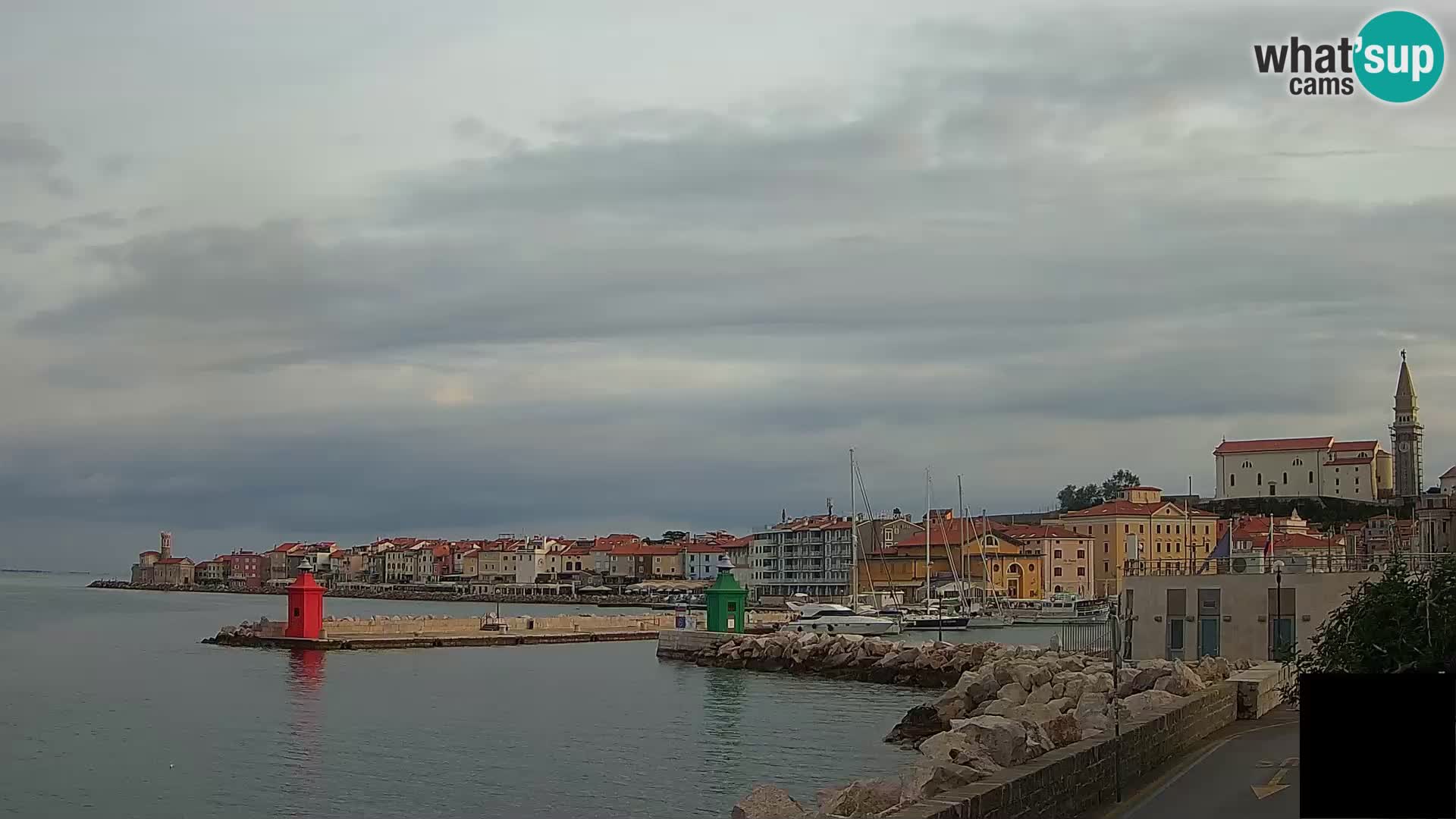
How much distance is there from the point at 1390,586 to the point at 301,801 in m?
17.4

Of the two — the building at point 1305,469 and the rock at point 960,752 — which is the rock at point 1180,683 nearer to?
the rock at point 960,752

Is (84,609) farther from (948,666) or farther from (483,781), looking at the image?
(483,781)

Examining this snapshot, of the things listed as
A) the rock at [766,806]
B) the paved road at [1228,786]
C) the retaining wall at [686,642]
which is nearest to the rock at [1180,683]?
the paved road at [1228,786]

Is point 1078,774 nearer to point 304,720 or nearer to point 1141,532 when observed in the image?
point 304,720

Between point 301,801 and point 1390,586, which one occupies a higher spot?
point 1390,586

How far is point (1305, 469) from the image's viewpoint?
143 metres

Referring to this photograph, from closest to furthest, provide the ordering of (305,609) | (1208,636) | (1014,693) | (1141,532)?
(1014,693) → (1208,636) → (305,609) → (1141,532)

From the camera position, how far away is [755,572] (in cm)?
13450

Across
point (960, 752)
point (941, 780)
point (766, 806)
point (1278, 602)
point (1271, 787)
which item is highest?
point (1278, 602)

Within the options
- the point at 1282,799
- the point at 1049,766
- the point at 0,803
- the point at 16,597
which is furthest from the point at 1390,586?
the point at 16,597

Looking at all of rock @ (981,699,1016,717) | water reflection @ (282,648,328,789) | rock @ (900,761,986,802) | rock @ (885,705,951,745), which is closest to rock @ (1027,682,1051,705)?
rock @ (981,699,1016,717)

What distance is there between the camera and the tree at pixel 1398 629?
52.6 ft

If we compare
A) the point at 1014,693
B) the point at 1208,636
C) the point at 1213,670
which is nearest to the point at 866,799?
the point at 1213,670

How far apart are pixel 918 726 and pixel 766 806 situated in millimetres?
15876
